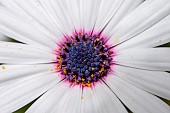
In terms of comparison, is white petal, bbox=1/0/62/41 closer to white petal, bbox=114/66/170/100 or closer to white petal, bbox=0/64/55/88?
white petal, bbox=0/64/55/88

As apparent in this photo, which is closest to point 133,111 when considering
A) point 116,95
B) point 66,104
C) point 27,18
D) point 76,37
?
point 116,95

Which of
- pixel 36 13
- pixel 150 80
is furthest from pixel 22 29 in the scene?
pixel 150 80

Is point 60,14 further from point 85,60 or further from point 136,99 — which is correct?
point 136,99

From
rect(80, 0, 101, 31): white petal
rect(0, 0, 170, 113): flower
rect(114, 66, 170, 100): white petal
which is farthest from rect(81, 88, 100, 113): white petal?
rect(80, 0, 101, 31): white petal

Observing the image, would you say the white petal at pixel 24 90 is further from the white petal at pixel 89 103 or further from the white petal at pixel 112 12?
the white petal at pixel 112 12

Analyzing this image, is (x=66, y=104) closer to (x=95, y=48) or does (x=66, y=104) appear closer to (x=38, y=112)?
(x=38, y=112)

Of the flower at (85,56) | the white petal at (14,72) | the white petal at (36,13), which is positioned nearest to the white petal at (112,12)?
the flower at (85,56)
